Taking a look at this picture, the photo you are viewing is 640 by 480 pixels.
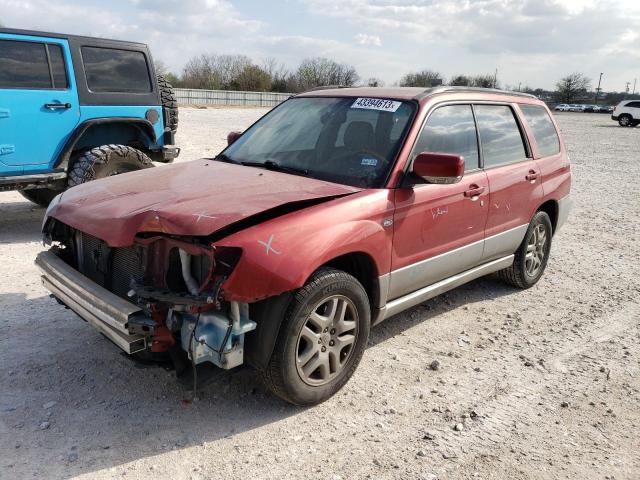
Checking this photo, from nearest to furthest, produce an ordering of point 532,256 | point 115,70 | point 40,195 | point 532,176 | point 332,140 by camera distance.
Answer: point 332,140 → point 532,176 → point 532,256 → point 115,70 → point 40,195

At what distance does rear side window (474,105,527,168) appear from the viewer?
14.8ft

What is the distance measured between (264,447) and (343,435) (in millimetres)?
446

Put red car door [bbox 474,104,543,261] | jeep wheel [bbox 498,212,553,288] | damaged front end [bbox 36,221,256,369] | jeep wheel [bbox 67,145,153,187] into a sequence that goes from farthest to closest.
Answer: jeep wheel [bbox 67,145,153,187] → jeep wheel [bbox 498,212,553,288] → red car door [bbox 474,104,543,261] → damaged front end [bbox 36,221,256,369]

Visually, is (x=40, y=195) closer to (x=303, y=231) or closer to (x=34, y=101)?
(x=34, y=101)

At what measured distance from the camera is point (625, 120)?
124 feet

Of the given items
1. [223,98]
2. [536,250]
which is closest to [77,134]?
[536,250]

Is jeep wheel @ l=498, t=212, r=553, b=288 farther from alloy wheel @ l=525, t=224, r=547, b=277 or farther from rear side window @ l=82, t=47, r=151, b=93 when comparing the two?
rear side window @ l=82, t=47, r=151, b=93

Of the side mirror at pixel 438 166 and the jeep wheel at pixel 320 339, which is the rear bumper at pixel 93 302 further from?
the side mirror at pixel 438 166

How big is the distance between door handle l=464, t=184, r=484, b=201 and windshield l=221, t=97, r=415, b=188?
0.75m

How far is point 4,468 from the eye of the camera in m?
2.65

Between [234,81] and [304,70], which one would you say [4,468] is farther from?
[304,70]

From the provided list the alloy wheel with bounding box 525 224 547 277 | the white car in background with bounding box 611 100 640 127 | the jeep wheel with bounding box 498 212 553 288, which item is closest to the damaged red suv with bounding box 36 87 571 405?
the jeep wheel with bounding box 498 212 553 288

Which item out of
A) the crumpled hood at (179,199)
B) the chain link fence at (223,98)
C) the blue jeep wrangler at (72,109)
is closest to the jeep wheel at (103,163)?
the blue jeep wrangler at (72,109)

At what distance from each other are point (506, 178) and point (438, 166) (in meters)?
1.45
